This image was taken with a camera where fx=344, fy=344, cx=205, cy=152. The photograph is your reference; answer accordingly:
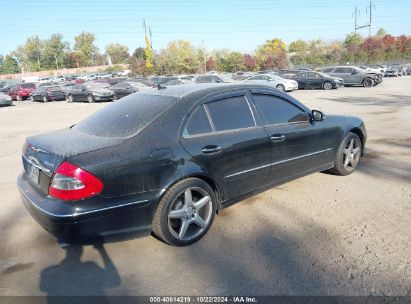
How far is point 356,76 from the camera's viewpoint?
2689 centimetres

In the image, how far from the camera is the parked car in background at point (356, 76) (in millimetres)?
26367

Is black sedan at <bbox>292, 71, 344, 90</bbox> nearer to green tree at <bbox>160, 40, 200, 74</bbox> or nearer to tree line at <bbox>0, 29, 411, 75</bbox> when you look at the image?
tree line at <bbox>0, 29, 411, 75</bbox>

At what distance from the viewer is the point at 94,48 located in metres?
102

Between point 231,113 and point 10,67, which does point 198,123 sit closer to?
point 231,113

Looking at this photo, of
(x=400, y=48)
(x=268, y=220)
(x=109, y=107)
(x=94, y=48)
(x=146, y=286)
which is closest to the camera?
(x=146, y=286)

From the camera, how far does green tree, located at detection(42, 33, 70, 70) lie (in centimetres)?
Answer: 9762

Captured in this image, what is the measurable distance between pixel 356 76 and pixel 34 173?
2779 centimetres

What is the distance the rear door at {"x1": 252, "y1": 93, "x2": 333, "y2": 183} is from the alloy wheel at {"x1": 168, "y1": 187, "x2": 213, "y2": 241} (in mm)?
1061

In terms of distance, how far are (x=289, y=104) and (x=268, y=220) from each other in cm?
158

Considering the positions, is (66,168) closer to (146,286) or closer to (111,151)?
(111,151)

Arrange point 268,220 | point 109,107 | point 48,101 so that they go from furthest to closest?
point 48,101, point 109,107, point 268,220

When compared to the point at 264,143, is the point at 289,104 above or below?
above

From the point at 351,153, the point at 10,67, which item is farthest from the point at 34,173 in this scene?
the point at 10,67

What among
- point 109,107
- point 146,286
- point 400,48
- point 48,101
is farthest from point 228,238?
point 400,48
